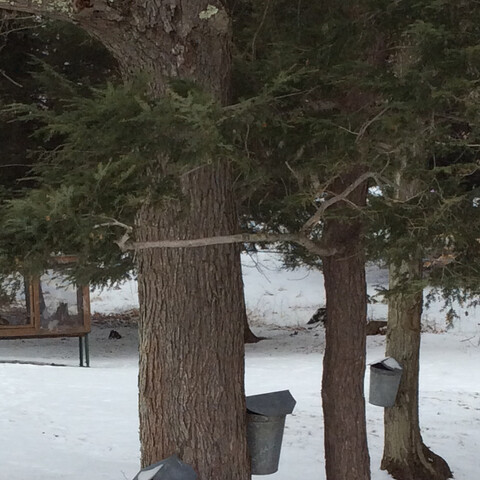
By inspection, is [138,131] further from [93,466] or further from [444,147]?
[93,466]

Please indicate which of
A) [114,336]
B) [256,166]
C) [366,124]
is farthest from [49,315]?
[366,124]

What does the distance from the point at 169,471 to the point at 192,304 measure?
83cm

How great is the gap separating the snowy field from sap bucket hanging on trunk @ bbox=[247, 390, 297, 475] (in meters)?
2.59

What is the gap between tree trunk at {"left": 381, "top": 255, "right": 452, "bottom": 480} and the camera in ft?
23.6

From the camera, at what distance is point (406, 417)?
719 cm

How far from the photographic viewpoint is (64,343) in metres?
14.6

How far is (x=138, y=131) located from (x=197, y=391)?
151 centimetres

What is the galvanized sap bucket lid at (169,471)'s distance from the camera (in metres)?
3.64

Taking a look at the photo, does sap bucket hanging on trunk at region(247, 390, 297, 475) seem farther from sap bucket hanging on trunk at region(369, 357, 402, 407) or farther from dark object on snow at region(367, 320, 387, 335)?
dark object on snow at region(367, 320, 387, 335)

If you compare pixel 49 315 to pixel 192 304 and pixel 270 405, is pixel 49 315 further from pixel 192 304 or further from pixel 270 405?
pixel 192 304

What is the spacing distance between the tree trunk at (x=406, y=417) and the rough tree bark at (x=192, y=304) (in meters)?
3.49

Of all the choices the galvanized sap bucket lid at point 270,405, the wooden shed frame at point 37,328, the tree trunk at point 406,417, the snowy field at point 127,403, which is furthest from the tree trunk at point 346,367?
the wooden shed frame at point 37,328

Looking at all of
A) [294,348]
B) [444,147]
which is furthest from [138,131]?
[294,348]

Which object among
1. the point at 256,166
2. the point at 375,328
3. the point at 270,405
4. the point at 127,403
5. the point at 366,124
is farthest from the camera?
the point at 375,328
